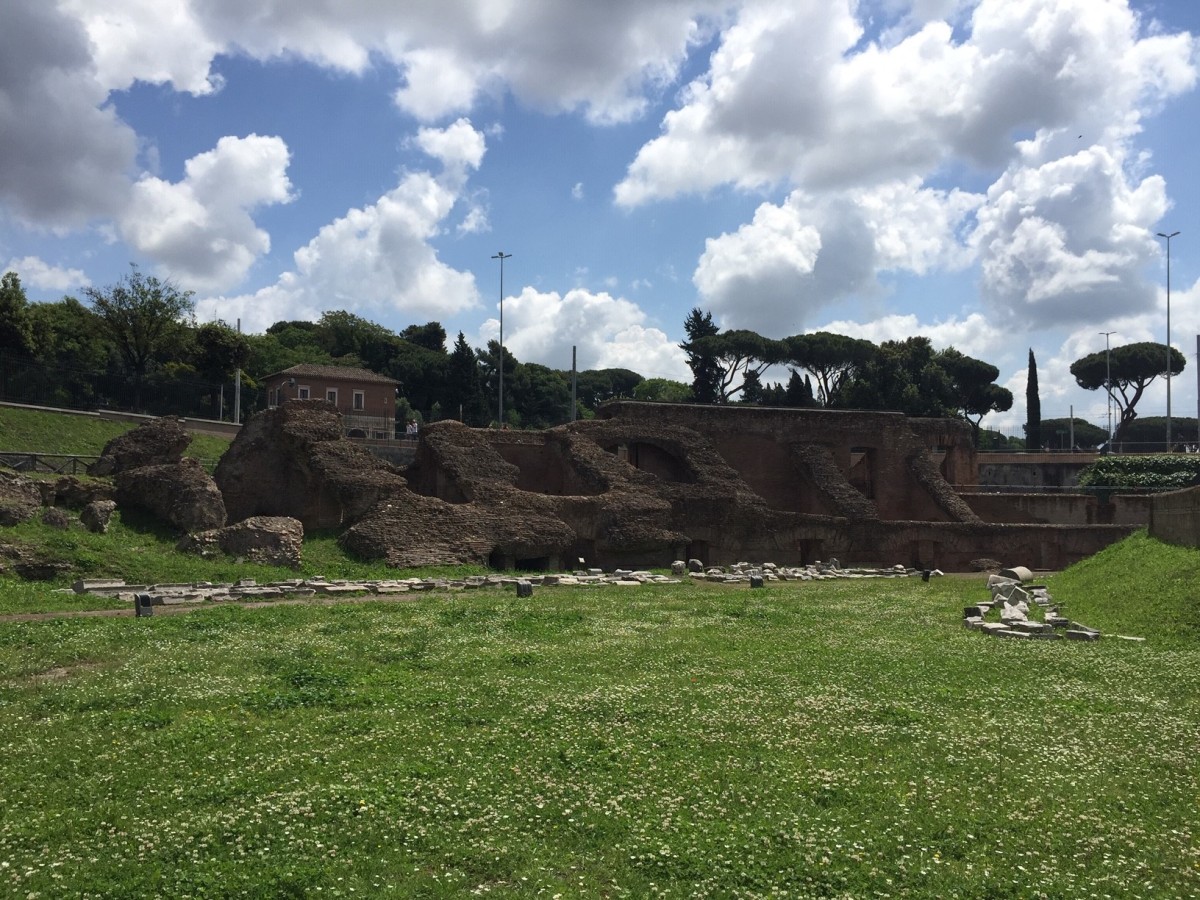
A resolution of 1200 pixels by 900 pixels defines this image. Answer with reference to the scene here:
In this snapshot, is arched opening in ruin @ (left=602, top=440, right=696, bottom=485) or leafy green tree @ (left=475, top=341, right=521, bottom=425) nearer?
arched opening in ruin @ (left=602, top=440, right=696, bottom=485)

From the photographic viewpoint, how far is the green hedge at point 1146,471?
45.3m

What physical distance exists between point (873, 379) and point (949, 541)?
40474mm

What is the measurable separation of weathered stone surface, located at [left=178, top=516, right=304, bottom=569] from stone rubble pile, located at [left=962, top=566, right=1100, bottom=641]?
14726mm

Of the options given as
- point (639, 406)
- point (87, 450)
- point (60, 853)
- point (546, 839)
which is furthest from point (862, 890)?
point (87, 450)

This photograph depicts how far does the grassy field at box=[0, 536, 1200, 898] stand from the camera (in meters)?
5.70

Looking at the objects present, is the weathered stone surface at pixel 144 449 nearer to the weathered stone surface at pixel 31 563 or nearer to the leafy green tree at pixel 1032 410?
the weathered stone surface at pixel 31 563

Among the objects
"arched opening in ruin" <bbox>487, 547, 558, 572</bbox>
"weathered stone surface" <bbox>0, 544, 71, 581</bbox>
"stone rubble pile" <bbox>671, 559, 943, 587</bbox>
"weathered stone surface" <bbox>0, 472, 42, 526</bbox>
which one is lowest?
"stone rubble pile" <bbox>671, 559, 943, 587</bbox>

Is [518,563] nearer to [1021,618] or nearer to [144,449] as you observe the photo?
[144,449]

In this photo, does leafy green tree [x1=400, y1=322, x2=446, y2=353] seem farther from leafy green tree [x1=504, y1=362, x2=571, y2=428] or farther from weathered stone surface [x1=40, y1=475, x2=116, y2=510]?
weathered stone surface [x1=40, y1=475, x2=116, y2=510]

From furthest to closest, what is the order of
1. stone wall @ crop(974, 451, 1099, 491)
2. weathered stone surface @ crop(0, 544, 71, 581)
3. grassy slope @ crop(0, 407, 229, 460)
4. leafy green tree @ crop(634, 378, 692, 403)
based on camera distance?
leafy green tree @ crop(634, 378, 692, 403) < stone wall @ crop(974, 451, 1099, 491) < grassy slope @ crop(0, 407, 229, 460) < weathered stone surface @ crop(0, 544, 71, 581)

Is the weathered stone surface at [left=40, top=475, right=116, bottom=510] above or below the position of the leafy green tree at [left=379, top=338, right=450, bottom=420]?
below

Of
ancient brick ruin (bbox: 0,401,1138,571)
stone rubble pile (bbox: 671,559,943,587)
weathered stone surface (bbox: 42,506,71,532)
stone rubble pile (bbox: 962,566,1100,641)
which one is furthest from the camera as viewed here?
stone rubble pile (bbox: 671,559,943,587)

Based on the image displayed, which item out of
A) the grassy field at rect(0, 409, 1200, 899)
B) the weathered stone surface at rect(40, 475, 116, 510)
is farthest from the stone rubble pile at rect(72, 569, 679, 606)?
the weathered stone surface at rect(40, 475, 116, 510)

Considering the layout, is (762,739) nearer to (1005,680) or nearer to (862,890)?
(862,890)
